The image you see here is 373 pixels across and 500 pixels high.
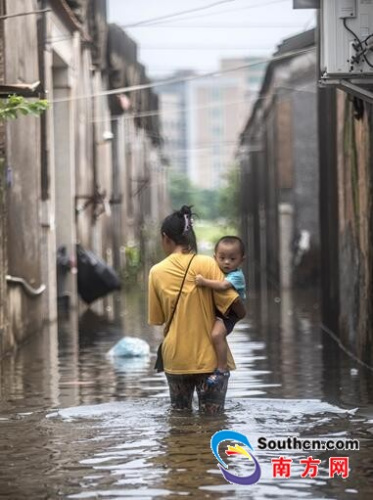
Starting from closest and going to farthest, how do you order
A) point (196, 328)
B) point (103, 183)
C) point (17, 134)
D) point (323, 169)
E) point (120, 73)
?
point (196, 328)
point (17, 134)
point (323, 169)
point (103, 183)
point (120, 73)

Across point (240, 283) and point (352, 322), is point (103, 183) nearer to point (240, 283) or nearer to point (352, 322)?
point (352, 322)

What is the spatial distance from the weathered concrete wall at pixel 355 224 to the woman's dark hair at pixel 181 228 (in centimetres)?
486

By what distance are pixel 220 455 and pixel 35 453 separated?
4.21 feet

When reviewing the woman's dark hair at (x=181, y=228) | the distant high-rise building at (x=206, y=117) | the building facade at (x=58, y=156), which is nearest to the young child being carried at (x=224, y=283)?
the woman's dark hair at (x=181, y=228)

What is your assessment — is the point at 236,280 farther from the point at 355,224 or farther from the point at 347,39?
the point at 355,224

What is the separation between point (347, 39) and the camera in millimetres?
11555

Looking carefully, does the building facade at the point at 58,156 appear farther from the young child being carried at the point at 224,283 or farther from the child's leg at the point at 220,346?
the child's leg at the point at 220,346

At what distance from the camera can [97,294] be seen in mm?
26438

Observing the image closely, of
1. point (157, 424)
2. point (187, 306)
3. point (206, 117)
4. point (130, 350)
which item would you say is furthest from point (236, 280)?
point (206, 117)

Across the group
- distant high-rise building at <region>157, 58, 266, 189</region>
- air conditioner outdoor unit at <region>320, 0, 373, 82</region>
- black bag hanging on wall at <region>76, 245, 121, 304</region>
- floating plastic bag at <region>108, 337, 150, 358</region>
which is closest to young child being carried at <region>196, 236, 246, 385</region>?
air conditioner outdoor unit at <region>320, 0, 373, 82</region>

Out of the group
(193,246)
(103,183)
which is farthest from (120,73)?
(193,246)

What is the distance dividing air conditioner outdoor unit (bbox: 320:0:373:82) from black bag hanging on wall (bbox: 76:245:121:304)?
48.7ft

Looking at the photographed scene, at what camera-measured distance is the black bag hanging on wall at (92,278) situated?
2623cm

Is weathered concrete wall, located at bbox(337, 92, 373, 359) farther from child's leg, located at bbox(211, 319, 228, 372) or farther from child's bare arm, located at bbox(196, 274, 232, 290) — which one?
child's bare arm, located at bbox(196, 274, 232, 290)
